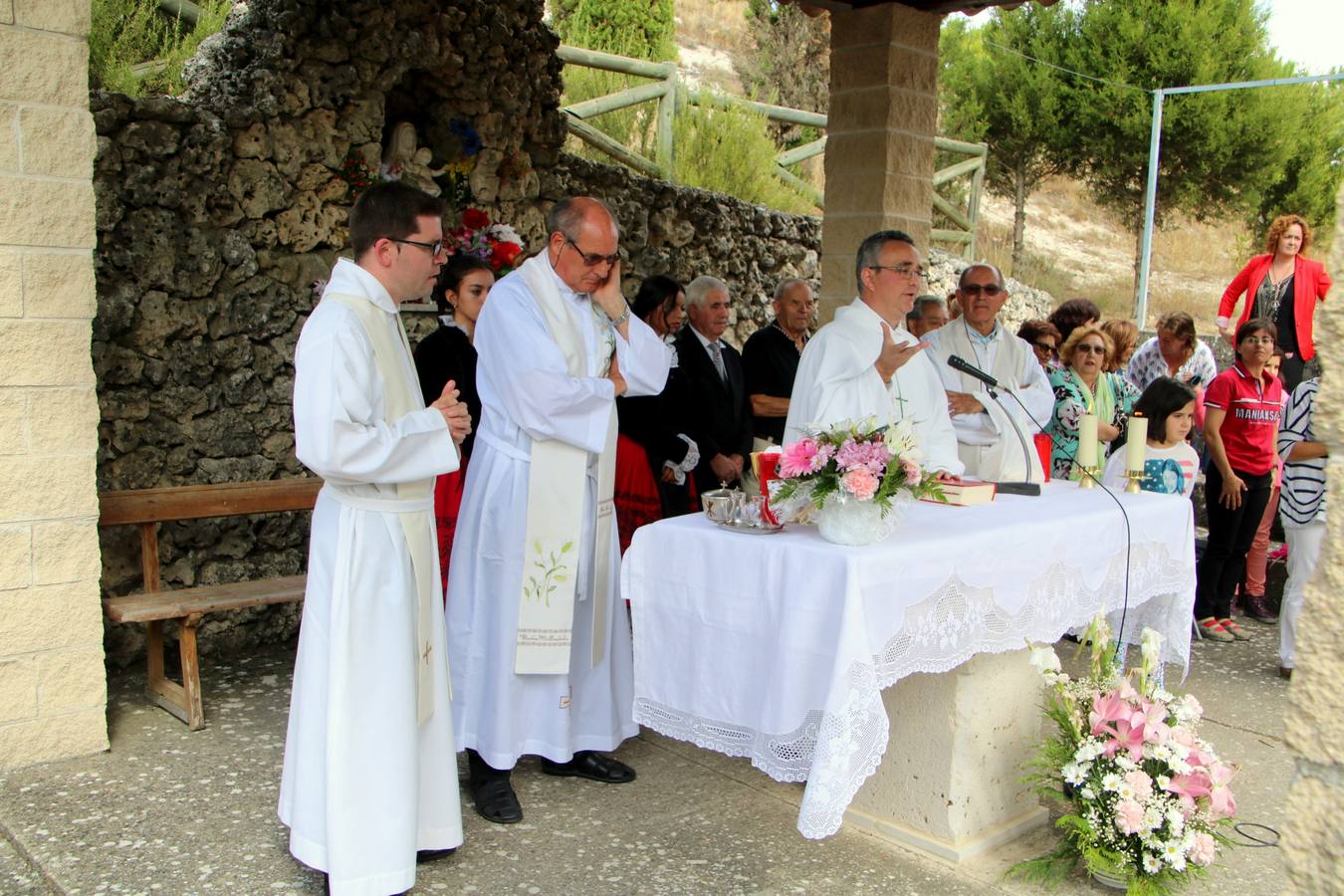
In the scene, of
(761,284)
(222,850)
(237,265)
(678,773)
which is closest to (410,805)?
(222,850)

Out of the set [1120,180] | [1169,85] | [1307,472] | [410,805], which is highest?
[1169,85]

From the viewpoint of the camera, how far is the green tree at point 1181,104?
21.6 m

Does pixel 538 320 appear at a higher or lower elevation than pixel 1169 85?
lower

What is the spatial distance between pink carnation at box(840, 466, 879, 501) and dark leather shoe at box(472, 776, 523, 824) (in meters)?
1.56

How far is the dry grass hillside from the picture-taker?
2373 centimetres

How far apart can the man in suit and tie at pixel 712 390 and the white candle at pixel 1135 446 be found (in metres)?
1.81

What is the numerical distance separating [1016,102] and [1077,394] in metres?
18.2

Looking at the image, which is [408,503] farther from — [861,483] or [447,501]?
[447,501]

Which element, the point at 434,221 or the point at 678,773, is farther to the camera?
the point at 678,773

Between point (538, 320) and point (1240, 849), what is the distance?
2744mm

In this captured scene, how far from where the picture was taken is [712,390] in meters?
5.54

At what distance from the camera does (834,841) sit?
3.55 m

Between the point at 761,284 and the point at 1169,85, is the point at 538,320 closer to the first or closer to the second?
the point at 761,284

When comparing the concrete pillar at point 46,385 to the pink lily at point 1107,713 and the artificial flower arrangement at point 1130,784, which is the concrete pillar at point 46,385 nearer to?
the artificial flower arrangement at point 1130,784
